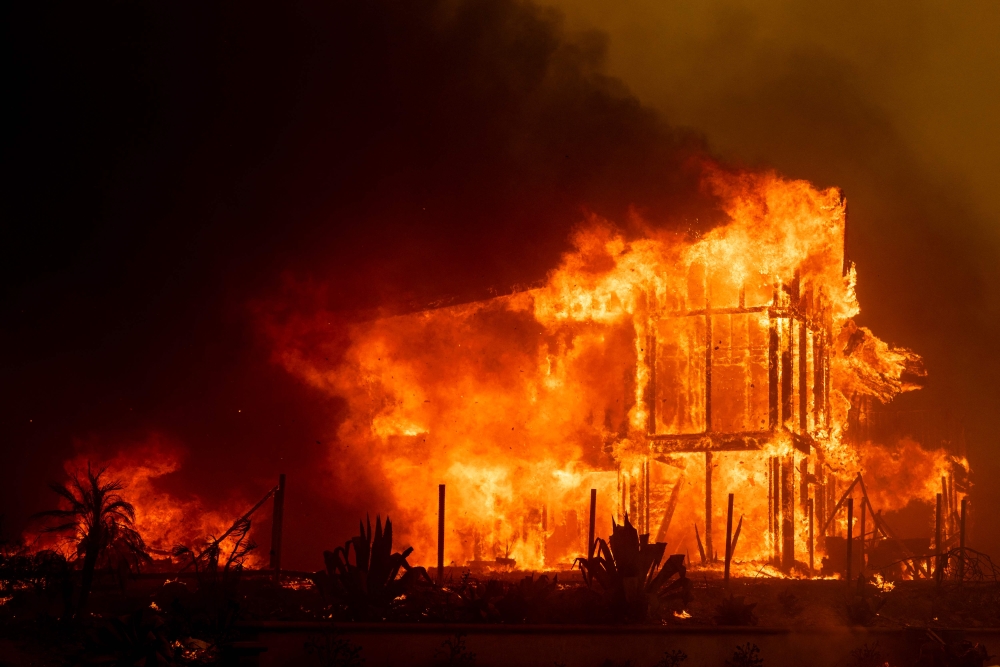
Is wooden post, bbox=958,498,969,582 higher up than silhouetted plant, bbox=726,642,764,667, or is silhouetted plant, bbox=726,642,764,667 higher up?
wooden post, bbox=958,498,969,582

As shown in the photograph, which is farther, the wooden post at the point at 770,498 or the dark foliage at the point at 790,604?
the wooden post at the point at 770,498

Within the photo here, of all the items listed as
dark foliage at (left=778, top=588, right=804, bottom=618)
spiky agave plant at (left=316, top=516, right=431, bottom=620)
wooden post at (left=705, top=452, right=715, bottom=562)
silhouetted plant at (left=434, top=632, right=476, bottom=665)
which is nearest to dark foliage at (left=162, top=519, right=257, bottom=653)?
spiky agave plant at (left=316, top=516, right=431, bottom=620)

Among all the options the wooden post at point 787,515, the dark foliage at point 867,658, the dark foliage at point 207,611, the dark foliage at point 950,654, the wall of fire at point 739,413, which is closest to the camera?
the dark foliage at point 207,611

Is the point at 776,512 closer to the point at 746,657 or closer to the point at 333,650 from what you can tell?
the point at 746,657

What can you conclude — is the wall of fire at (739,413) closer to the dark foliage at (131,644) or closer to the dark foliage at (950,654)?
the dark foliage at (950,654)

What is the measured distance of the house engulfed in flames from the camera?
30.4 meters

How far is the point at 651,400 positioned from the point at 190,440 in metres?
14.6

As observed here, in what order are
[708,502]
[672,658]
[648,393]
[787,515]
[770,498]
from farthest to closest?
[648,393]
[708,502]
[770,498]
[787,515]
[672,658]

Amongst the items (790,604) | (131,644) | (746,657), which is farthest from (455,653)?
(790,604)

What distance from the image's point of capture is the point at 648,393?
31.6 meters

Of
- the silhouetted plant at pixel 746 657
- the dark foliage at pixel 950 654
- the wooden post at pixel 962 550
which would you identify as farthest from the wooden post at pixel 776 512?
the silhouetted plant at pixel 746 657

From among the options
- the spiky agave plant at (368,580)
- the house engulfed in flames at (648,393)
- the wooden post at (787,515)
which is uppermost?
the house engulfed in flames at (648,393)

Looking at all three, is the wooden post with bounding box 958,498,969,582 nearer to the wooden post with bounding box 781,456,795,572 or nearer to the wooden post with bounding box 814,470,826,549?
the wooden post with bounding box 781,456,795,572

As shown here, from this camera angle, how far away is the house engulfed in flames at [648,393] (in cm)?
3041
